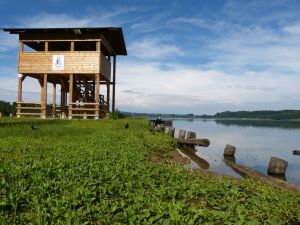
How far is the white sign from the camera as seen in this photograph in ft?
99.6

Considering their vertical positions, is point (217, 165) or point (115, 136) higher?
point (115, 136)

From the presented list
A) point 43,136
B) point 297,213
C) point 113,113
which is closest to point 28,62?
point 113,113

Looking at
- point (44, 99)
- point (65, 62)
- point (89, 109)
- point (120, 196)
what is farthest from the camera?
point (44, 99)

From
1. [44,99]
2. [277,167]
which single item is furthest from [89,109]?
[277,167]

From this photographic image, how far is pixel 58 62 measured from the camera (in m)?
30.4

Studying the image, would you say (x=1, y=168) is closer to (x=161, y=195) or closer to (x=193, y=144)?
(x=161, y=195)

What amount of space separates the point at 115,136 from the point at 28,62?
53.2ft

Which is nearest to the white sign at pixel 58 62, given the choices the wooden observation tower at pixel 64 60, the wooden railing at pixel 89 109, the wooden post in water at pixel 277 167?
the wooden observation tower at pixel 64 60

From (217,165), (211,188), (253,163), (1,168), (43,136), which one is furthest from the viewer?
(253,163)

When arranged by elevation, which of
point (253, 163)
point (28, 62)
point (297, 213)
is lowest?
point (253, 163)

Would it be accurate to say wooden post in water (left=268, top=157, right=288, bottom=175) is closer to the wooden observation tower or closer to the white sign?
the wooden observation tower

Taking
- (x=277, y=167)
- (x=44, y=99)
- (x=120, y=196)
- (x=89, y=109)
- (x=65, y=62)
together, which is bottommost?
(x=277, y=167)

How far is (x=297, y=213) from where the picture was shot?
21.8ft

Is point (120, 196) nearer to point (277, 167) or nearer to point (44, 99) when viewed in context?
point (277, 167)
